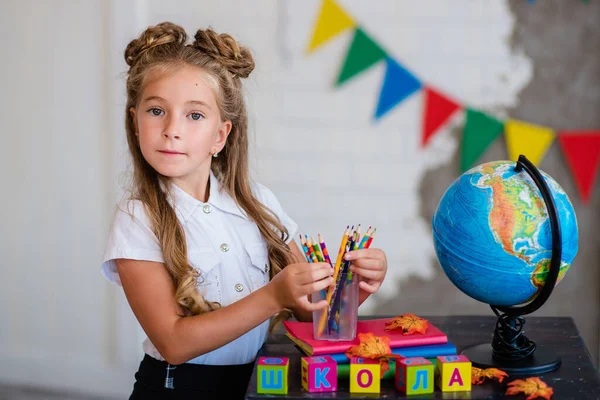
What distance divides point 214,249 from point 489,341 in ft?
1.84

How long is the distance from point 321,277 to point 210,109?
466 millimetres

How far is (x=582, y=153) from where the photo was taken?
246cm

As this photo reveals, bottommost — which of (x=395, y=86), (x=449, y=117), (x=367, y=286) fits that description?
(x=367, y=286)

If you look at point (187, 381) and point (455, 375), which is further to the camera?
point (187, 381)

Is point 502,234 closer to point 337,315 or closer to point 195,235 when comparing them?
point 337,315

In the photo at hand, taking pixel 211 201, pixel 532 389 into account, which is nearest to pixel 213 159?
pixel 211 201

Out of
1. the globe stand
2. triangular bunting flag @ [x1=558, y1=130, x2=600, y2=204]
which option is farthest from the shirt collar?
triangular bunting flag @ [x1=558, y1=130, x2=600, y2=204]

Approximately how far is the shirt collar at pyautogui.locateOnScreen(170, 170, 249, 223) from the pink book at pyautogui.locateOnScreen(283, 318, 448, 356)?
0.32m

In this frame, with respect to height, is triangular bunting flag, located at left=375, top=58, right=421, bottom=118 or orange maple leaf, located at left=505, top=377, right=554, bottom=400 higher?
triangular bunting flag, located at left=375, top=58, right=421, bottom=118

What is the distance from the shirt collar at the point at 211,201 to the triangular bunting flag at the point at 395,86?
1.11 m

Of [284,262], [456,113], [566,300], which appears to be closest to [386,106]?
[456,113]

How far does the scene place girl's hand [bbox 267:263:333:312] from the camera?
1.21 meters

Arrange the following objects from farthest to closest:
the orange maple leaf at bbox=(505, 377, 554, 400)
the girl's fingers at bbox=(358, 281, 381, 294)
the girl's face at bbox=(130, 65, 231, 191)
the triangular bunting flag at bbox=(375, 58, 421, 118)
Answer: the triangular bunting flag at bbox=(375, 58, 421, 118) → the girl's face at bbox=(130, 65, 231, 191) → the girl's fingers at bbox=(358, 281, 381, 294) → the orange maple leaf at bbox=(505, 377, 554, 400)

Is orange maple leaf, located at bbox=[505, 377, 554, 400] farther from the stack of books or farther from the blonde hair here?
the blonde hair
